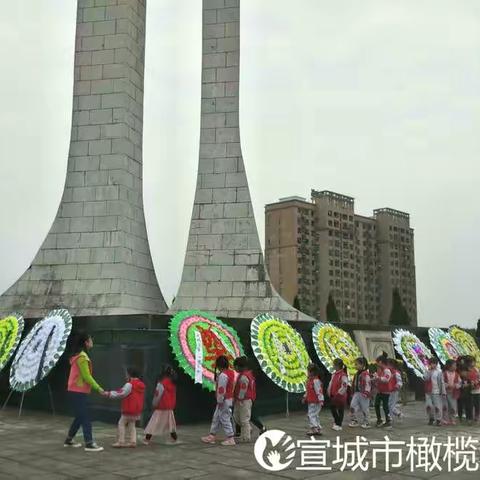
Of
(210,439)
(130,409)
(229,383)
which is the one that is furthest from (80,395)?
(229,383)

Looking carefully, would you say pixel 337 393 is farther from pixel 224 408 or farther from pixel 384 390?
pixel 224 408

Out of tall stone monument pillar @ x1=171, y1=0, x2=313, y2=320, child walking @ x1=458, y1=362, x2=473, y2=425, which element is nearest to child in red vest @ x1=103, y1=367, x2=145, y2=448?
child walking @ x1=458, y1=362, x2=473, y2=425

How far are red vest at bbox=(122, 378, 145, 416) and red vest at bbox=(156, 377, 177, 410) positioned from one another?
35cm

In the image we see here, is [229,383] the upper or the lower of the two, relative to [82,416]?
upper

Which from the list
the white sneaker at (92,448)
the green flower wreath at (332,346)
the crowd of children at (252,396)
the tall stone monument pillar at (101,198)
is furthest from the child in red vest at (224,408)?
the tall stone monument pillar at (101,198)

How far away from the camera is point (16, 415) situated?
12.0 m

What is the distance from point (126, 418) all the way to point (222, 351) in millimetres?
2862

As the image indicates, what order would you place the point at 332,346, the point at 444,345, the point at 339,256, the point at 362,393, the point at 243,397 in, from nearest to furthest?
1. the point at 243,397
2. the point at 362,393
3. the point at 332,346
4. the point at 444,345
5. the point at 339,256

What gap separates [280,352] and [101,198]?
7.03 m

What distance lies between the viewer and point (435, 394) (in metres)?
12.0

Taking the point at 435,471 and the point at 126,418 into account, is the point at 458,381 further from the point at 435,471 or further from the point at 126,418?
the point at 126,418

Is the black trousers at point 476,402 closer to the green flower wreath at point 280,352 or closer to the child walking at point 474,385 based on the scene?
the child walking at point 474,385

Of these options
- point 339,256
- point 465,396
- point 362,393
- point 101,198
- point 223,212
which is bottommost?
point 465,396

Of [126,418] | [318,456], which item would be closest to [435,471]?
[318,456]
